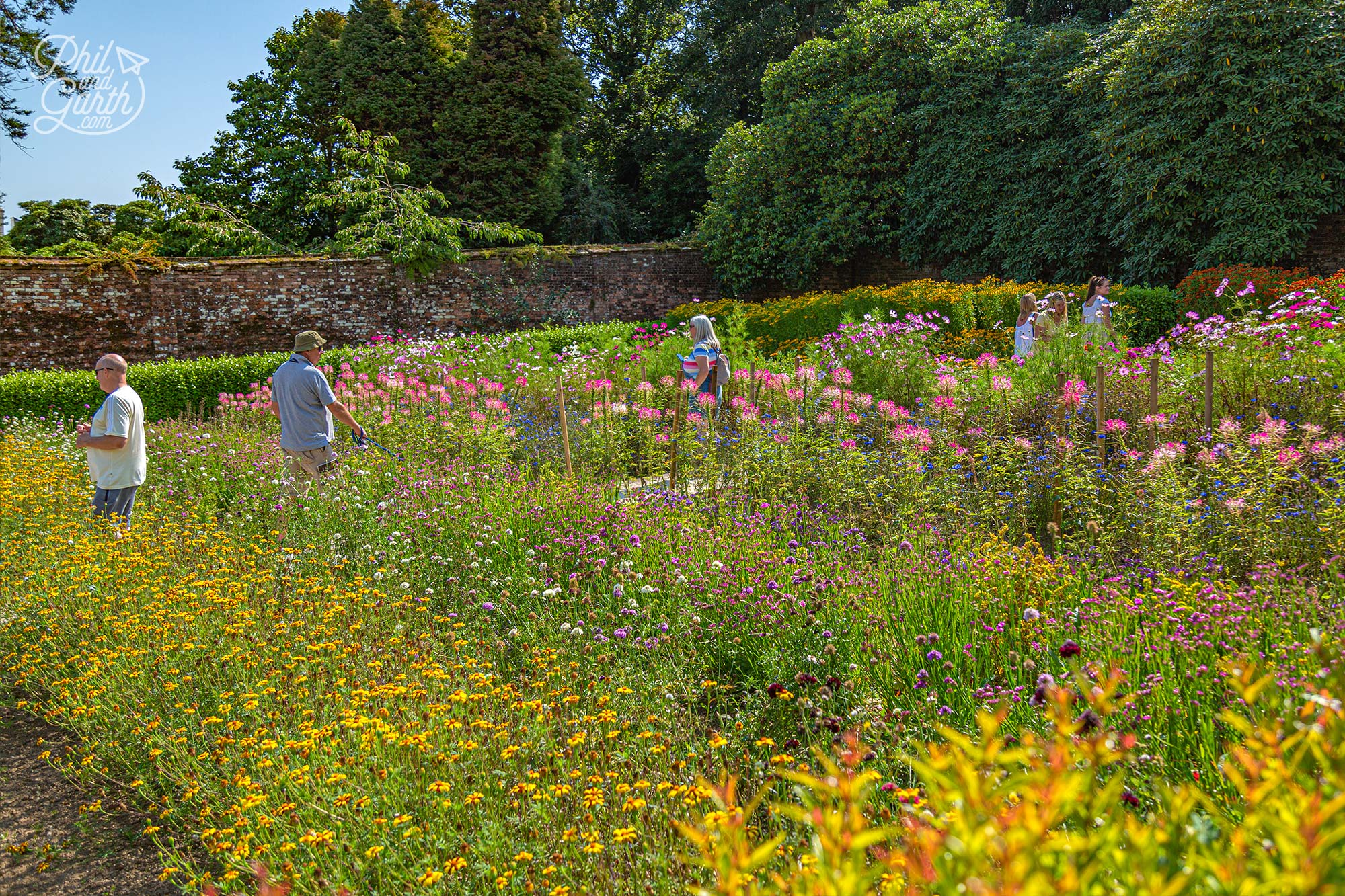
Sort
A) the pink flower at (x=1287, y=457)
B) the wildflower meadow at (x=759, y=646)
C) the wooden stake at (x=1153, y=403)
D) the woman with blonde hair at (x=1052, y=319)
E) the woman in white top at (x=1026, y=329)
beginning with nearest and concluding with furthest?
the wildflower meadow at (x=759, y=646)
the pink flower at (x=1287, y=457)
the wooden stake at (x=1153, y=403)
the woman with blonde hair at (x=1052, y=319)
the woman in white top at (x=1026, y=329)

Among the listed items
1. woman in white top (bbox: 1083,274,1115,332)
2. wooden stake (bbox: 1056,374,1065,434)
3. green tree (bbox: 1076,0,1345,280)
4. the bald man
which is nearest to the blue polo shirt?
the bald man

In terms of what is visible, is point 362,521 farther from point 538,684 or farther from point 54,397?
point 54,397

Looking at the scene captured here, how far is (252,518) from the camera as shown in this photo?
6.02 metres

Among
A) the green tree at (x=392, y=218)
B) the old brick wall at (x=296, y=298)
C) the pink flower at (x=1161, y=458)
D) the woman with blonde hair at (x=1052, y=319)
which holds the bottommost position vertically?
the pink flower at (x=1161, y=458)

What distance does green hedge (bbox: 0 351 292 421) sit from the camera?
11.4 meters

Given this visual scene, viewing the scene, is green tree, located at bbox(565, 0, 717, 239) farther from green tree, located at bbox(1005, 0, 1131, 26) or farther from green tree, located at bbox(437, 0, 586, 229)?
green tree, located at bbox(1005, 0, 1131, 26)

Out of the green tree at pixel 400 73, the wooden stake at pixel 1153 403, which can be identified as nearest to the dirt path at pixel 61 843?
the wooden stake at pixel 1153 403

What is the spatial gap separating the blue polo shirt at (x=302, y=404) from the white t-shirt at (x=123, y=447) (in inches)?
36.5

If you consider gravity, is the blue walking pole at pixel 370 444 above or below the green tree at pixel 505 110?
below

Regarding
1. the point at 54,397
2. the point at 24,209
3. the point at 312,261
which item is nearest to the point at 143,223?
the point at 24,209

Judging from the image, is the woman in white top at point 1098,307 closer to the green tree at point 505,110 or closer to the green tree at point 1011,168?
the green tree at point 1011,168

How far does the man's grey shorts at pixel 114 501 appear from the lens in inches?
240

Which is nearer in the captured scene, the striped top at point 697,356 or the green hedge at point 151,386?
the striped top at point 697,356

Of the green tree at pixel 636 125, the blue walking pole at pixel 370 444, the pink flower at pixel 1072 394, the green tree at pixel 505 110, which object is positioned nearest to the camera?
the pink flower at pixel 1072 394
